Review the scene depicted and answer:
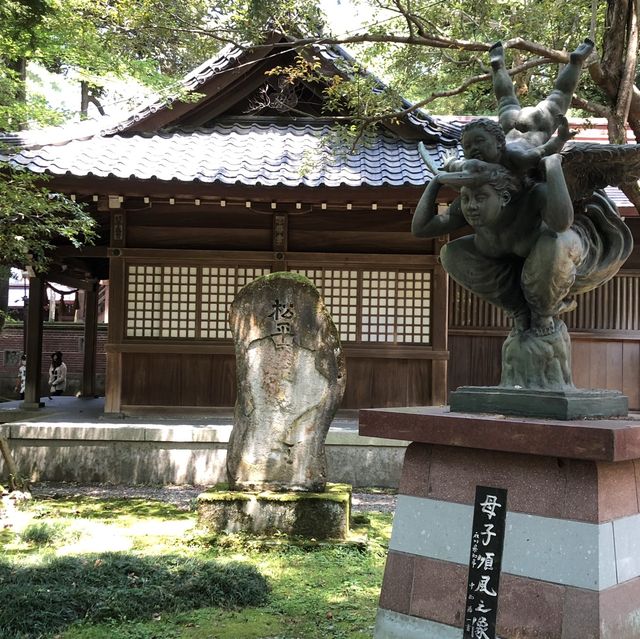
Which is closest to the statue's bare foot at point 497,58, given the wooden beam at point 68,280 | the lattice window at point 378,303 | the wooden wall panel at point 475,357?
the lattice window at point 378,303

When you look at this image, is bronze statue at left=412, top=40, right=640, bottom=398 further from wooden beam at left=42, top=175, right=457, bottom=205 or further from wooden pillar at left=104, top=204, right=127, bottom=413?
wooden pillar at left=104, top=204, right=127, bottom=413

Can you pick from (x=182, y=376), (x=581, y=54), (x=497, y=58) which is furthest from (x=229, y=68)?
(x=581, y=54)

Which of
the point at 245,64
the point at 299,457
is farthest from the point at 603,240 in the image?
the point at 245,64

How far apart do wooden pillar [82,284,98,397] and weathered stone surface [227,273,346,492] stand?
9547 millimetres

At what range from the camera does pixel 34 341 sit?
11984 mm

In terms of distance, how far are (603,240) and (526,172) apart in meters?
0.60

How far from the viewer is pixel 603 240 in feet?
11.7

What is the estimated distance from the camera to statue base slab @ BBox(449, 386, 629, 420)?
9.96 feet

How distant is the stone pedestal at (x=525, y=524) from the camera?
109 inches

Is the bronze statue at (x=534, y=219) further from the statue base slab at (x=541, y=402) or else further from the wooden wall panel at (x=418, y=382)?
the wooden wall panel at (x=418, y=382)

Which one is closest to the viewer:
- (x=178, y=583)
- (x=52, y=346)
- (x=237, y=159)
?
(x=178, y=583)

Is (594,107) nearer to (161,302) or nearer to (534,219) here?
(534,219)

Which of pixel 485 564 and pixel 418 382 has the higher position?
pixel 418 382

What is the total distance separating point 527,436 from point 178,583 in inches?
121
